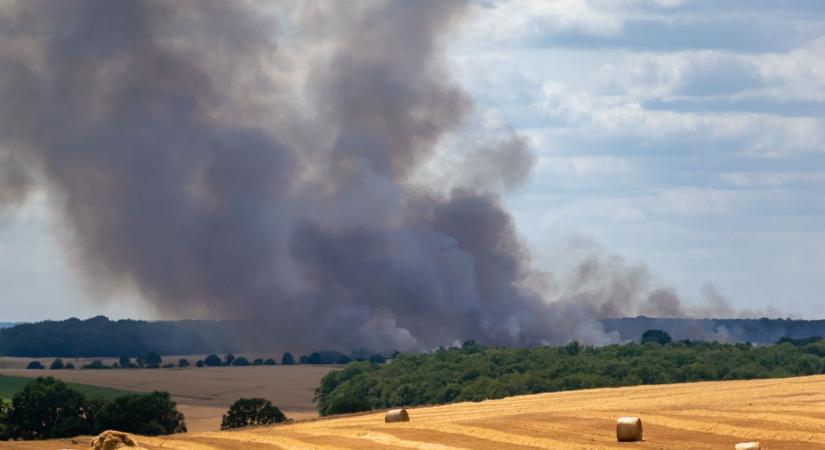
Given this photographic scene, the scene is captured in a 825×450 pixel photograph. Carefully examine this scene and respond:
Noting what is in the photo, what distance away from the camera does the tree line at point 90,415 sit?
108625mm

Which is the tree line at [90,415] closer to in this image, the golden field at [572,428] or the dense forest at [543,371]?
the dense forest at [543,371]

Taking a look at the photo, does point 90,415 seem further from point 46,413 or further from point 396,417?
point 396,417

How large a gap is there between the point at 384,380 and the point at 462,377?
9617 mm

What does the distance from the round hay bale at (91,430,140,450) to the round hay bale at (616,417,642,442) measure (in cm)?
1816

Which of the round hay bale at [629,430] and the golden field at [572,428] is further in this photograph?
the golden field at [572,428]

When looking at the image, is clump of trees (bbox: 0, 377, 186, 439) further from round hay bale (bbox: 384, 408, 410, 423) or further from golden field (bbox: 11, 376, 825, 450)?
round hay bale (bbox: 384, 408, 410, 423)

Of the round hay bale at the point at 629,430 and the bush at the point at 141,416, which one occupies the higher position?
the bush at the point at 141,416

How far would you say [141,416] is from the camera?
113 m

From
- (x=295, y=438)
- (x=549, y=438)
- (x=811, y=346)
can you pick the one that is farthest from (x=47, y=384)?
(x=811, y=346)

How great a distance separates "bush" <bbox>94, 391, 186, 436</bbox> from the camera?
10850 cm

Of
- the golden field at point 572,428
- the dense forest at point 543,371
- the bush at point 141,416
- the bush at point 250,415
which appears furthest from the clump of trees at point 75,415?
the golden field at point 572,428

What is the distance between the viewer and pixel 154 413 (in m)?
114

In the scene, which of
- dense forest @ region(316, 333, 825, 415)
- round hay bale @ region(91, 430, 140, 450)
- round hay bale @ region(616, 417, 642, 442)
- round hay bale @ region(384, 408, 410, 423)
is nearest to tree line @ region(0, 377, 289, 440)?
dense forest @ region(316, 333, 825, 415)

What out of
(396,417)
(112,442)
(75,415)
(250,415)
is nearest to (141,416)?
(75,415)
